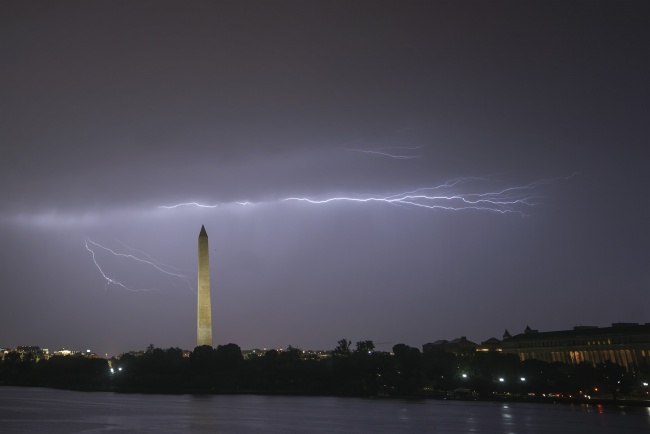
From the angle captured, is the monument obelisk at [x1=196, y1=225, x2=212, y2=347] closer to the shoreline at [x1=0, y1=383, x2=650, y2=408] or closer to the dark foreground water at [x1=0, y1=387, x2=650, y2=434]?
the shoreline at [x1=0, y1=383, x2=650, y2=408]

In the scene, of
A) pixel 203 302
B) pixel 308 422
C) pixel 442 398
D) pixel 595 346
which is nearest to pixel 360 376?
pixel 442 398

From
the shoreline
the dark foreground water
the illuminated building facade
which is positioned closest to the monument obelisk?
the shoreline

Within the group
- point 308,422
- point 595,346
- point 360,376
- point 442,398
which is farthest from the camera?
point 595,346

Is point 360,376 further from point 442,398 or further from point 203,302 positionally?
point 203,302

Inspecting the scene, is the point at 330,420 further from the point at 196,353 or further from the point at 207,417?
the point at 196,353

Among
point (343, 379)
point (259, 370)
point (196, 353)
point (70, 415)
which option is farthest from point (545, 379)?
point (70, 415)
